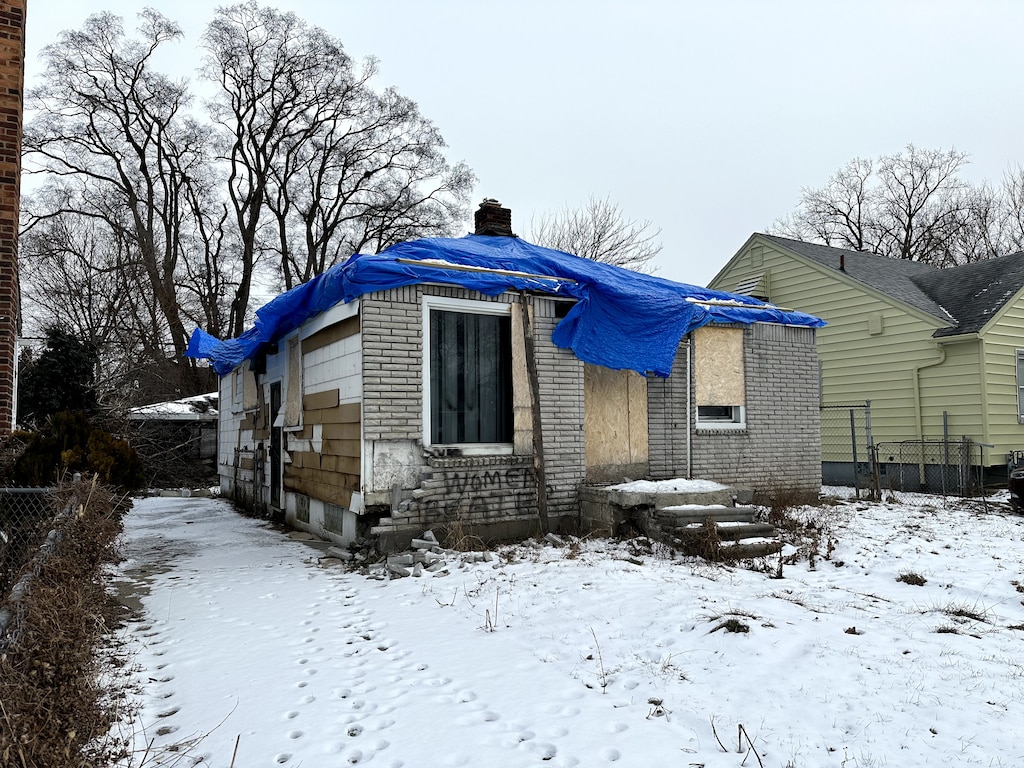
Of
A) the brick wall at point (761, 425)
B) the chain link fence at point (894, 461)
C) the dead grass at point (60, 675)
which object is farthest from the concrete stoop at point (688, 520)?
the chain link fence at point (894, 461)

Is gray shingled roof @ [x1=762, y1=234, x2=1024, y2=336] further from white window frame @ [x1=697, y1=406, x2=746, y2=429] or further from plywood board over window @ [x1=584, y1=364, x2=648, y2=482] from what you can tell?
plywood board over window @ [x1=584, y1=364, x2=648, y2=482]

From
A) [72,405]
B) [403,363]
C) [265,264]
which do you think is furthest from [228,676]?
[265,264]

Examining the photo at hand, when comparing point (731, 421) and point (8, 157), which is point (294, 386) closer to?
point (8, 157)

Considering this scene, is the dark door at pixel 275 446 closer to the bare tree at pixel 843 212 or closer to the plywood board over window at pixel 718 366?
the plywood board over window at pixel 718 366

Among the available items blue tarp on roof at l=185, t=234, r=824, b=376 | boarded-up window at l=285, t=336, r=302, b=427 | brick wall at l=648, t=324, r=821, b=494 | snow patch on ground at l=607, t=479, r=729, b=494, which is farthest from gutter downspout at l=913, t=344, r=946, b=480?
boarded-up window at l=285, t=336, r=302, b=427

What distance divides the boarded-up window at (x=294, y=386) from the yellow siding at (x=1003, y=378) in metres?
12.7

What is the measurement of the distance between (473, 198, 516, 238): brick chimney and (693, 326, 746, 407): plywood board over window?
323 cm

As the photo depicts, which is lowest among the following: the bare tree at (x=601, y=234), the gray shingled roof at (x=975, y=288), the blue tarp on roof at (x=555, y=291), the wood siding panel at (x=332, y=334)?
the wood siding panel at (x=332, y=334)

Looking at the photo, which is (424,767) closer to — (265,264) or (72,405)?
(72,405)

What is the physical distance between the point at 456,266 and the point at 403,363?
1.31 metres

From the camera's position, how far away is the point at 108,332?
2272 cm

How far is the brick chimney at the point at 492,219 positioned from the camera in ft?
33.6

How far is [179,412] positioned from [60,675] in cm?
1592

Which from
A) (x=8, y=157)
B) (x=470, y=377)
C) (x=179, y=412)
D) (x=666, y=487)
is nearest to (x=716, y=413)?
(x=666, y=487)
